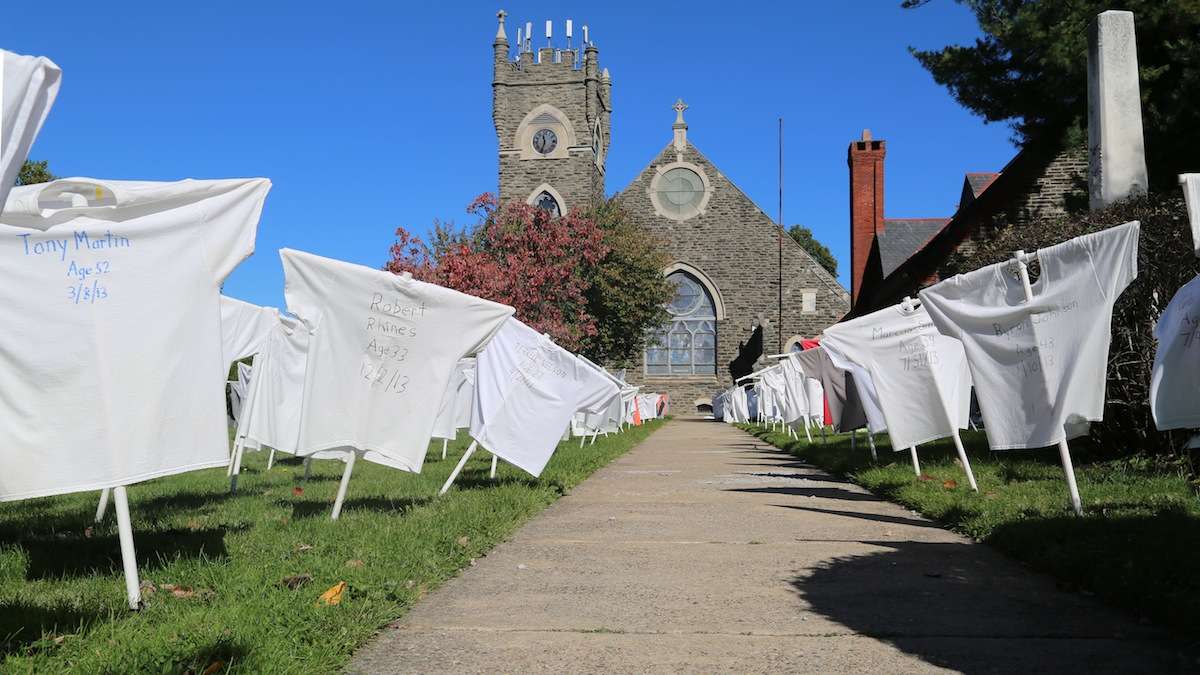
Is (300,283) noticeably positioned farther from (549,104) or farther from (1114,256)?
(549,104)

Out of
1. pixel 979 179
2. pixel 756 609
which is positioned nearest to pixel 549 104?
pixel 979 179

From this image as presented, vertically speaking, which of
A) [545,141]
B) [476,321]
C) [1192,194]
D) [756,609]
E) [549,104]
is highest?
[549,104]

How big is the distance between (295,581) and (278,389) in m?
6.40

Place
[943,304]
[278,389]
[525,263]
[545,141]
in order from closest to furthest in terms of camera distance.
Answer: [943,304], [278,389], [525,263], [545,141]

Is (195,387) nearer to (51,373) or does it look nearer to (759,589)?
(51,373)

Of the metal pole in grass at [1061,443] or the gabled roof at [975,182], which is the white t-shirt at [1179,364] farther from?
the gabled roof at [975,182]

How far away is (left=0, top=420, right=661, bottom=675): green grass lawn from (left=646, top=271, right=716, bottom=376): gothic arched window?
4290cm

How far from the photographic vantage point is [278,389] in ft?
35.3

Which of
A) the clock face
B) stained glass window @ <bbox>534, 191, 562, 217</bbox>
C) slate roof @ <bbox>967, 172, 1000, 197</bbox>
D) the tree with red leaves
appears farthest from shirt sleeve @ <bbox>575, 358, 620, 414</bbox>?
the clock face

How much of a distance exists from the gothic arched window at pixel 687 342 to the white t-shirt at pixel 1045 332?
44632mm

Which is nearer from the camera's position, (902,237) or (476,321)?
(476,321)

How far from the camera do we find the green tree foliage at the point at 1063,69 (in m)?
12.5

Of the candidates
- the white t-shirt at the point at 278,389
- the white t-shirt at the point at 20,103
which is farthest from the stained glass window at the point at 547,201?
the white t-shirt at the point at 20,103

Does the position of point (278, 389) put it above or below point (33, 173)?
below
